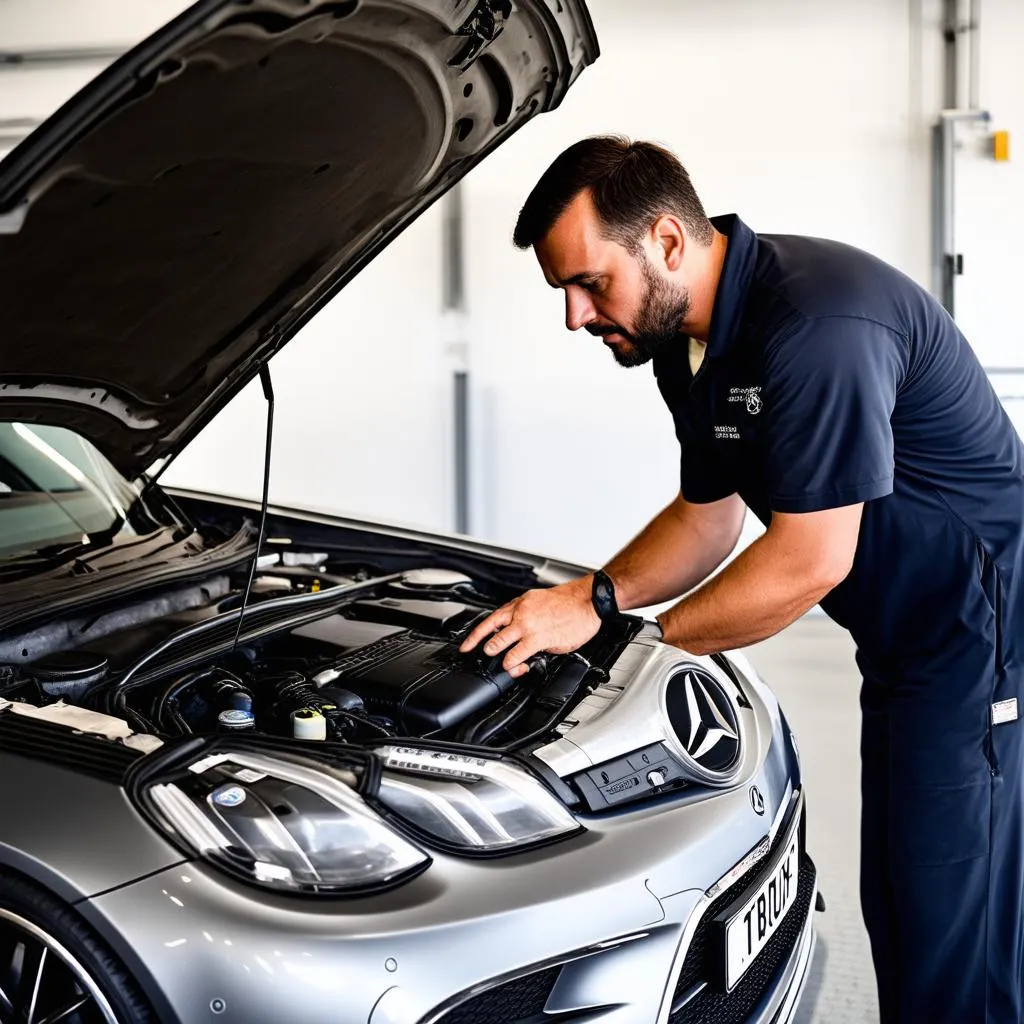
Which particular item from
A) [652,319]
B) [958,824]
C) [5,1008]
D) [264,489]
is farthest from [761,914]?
[264,489]

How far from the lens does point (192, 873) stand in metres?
1.17

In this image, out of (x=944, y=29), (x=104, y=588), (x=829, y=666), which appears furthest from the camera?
(x=944, y=29)

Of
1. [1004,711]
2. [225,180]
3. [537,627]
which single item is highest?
[225,180]

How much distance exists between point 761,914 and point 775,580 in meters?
0.43

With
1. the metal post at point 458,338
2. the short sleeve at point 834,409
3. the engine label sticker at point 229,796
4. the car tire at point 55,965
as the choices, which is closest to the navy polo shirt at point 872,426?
the short sleeve at point 834,409

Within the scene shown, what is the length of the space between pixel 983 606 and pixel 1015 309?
11.3ft

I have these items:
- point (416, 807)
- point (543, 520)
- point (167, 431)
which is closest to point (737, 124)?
point (543, 520)

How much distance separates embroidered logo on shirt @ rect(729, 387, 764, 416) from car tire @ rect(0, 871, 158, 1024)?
101 centimetres

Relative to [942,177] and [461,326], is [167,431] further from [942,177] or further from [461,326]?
[942,177]

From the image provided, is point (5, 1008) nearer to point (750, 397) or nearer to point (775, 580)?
point (775, 580)

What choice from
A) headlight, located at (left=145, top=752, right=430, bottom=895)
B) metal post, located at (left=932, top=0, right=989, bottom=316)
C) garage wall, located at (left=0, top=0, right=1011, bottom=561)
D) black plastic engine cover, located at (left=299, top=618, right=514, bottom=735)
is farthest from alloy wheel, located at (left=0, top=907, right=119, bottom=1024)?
metal post, located at (left=932, top=0, right=989, bottom=316)

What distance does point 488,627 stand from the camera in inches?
67.1

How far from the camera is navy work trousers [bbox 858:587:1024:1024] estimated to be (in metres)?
1.54

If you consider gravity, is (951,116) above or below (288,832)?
above
